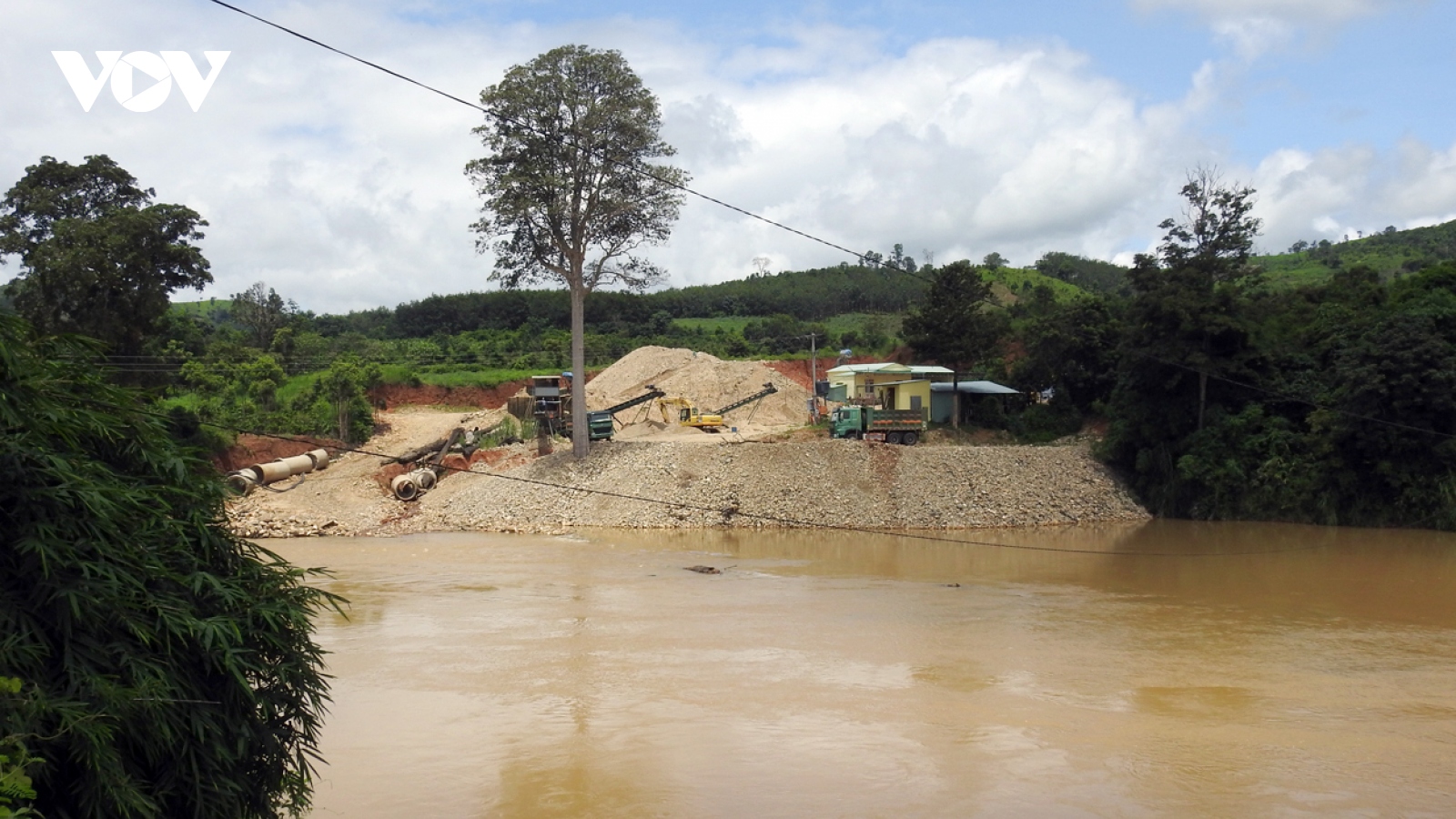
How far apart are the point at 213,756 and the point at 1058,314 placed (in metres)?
35.3

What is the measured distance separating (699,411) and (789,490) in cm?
1088

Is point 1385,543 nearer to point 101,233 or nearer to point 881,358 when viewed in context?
point 881,358

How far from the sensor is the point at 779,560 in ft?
78.3

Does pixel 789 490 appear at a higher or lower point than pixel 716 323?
lower

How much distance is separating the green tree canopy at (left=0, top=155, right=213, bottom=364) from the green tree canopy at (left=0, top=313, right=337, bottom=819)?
1099 inches

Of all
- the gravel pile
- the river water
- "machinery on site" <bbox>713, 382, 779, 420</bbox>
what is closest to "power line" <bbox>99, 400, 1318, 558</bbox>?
the gravel pile

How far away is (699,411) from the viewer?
39875mm

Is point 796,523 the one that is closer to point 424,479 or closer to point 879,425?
point 879,425

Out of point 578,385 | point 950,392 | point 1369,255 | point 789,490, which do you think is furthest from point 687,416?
point 1369,255

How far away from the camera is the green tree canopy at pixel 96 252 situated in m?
29.8

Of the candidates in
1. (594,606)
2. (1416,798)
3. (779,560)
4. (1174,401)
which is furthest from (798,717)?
(1174,401)

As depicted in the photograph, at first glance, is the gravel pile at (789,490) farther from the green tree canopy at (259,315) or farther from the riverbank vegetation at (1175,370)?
the green tree canopy at (259,315)

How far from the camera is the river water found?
9938 mm

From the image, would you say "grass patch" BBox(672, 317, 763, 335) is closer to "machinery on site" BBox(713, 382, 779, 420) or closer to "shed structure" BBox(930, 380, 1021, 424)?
"machinery on site" BBox(713, 382, 779, 420)
